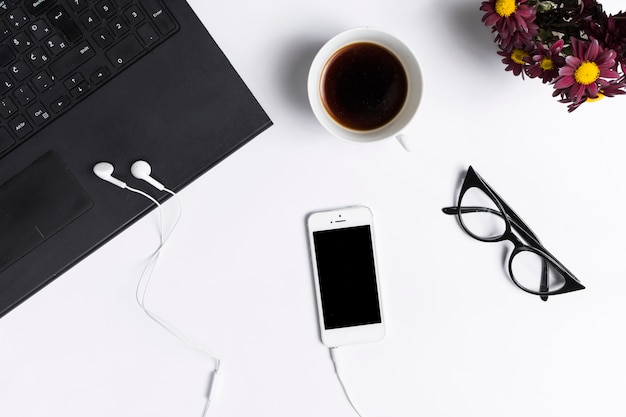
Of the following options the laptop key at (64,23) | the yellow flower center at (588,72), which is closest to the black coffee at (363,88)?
the yellow flower center at (588,72)

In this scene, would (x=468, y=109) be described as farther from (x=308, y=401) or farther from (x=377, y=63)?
(x=308, y=401)

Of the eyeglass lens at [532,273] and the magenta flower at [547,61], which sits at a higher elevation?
the magenta flower at [547,61]

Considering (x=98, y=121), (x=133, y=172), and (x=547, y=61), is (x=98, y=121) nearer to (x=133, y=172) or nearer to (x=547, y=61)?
(x=133, y=172)

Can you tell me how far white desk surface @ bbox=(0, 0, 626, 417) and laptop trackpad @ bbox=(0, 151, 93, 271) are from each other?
4.2 inches

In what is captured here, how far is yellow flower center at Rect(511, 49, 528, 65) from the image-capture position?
70cm

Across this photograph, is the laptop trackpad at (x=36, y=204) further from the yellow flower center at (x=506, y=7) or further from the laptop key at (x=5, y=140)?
the yellow flower center at (x=506, y=7)

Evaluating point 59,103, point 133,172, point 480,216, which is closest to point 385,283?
point 480,216

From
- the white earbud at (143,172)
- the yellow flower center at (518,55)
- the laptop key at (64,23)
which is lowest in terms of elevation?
the yellow flower center at (518,55)

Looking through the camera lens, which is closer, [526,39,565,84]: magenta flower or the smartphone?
[526,39,565,84]: magenta flower

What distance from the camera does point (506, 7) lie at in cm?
67

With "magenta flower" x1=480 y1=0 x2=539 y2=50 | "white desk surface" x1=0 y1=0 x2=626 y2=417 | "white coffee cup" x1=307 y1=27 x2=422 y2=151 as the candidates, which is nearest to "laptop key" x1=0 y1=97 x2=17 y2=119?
"white desk surface" x1=0 y1=0 x2=626 y2=417

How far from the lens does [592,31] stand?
0.65 meters

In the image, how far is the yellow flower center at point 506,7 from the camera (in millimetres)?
670

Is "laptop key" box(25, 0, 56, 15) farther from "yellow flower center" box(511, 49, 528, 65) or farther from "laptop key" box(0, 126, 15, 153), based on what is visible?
"yellow flower center" box(511, 49, 528, 65)
